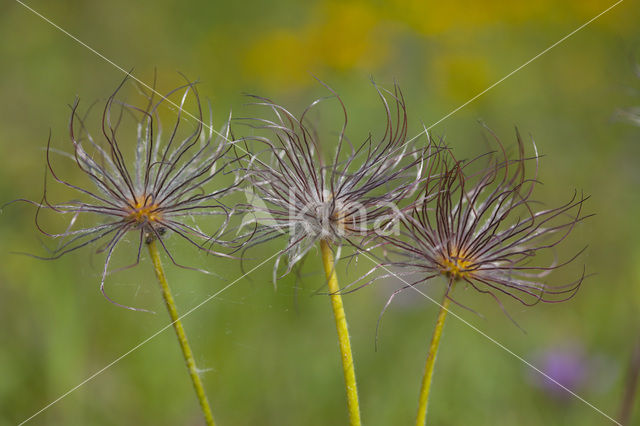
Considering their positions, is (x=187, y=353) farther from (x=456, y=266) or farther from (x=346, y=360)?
(x=456, y=266)

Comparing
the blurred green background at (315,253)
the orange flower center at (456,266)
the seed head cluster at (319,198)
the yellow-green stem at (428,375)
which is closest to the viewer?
the yellow-green stem at (428,375)

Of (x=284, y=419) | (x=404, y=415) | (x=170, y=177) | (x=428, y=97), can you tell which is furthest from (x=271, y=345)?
(x=428, y=97)

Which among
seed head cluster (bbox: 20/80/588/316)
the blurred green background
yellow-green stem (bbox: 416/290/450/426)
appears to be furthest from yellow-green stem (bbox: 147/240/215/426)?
the blurred green background

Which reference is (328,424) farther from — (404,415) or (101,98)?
(101,98)

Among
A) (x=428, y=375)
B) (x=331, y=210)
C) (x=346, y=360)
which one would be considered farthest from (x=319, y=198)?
(x=428, y=375)

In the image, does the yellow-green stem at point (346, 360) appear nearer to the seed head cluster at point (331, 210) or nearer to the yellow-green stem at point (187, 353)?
the seed head cluster at point (331, 210)

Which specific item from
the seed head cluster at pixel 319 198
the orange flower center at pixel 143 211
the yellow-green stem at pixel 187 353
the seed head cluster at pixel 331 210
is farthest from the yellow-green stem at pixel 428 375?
the orange flower center at pixel 143 211
